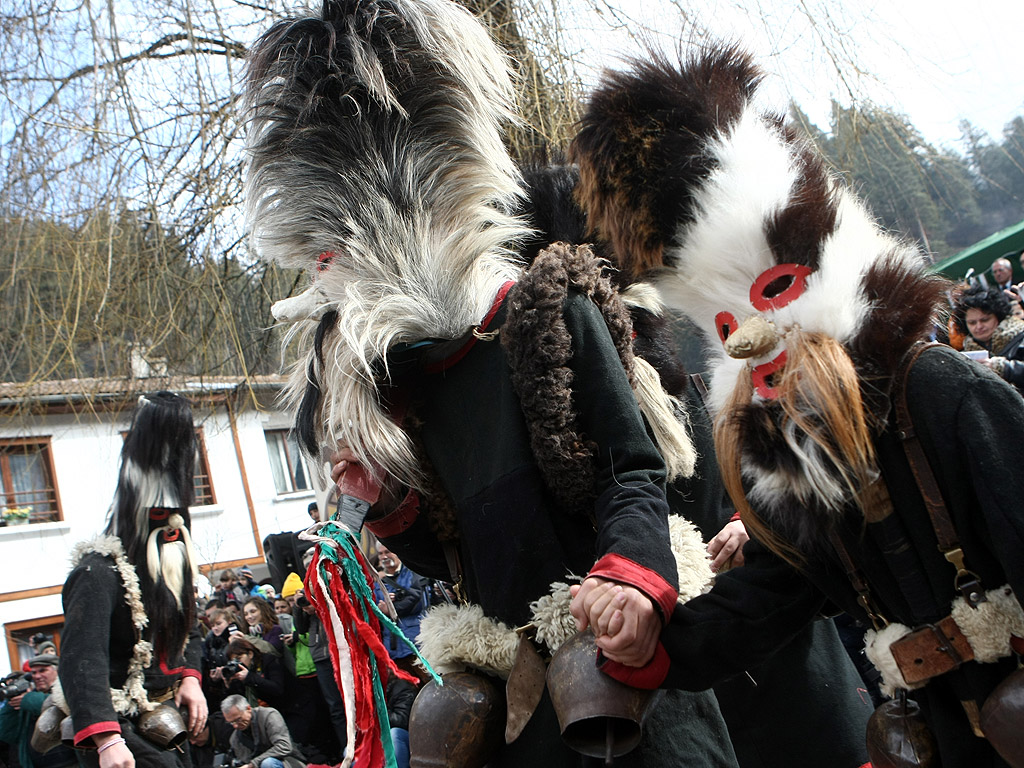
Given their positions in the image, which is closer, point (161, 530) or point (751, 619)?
point (751, 619)

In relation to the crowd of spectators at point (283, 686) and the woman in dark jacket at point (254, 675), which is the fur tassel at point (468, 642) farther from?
the woman in dark jacket at point (254, 675)

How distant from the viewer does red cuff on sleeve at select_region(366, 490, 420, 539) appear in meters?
2.07

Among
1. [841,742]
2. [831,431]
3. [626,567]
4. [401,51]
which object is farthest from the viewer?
[841,742]

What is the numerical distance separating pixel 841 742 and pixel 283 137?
191 cm

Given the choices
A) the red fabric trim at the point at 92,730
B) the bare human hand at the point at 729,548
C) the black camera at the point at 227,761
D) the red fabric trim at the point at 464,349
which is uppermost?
the red fabric trim at the point at 464,349

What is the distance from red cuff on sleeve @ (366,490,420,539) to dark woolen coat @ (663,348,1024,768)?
0.73 metres

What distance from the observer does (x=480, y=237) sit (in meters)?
2.01

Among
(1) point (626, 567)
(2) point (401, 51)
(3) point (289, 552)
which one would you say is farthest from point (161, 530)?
(3) point (289, 552)

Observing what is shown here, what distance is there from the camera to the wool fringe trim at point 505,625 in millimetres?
1763

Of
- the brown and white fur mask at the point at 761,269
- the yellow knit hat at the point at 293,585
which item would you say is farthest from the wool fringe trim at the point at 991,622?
the yellow knit hat at the point at 293,585

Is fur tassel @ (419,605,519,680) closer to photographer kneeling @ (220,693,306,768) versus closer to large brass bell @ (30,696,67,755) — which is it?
large brass bell @ (30,696,67,755)

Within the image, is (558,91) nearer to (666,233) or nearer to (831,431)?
(666,233)

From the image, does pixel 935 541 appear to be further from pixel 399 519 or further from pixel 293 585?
pixel 293 585

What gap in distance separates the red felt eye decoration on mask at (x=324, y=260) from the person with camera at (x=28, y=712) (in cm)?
489
